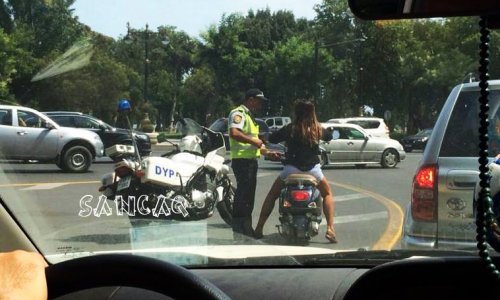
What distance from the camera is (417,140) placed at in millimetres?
4844

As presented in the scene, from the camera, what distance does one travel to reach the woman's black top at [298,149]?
552 cm

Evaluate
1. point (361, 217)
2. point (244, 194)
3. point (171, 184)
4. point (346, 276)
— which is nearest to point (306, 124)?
point (244, 194)

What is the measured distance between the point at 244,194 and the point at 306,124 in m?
1.01

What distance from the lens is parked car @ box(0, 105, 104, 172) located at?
15.0 ft

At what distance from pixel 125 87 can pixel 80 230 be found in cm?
108

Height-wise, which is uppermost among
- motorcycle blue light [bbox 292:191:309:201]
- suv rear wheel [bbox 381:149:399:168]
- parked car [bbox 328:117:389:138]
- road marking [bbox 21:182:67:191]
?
→ parked car [bbox 328:117:389:138]

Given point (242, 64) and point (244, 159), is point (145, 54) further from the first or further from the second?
point (244, 159)

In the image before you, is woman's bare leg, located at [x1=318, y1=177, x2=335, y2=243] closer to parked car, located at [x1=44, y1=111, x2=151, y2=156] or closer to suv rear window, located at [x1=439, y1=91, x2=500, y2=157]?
suv rear window, located at [x1=439, y1=91, x2=500, y2=157]

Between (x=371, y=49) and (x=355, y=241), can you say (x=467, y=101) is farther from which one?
(x=355, y=241)

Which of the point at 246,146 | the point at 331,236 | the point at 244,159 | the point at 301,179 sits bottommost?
the point at 331,236

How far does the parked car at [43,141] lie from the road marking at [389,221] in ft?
6.55

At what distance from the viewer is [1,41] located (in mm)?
4055

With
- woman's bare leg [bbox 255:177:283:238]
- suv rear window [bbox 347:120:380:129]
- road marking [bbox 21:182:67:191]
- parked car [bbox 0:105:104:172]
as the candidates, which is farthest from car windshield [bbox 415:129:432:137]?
road marking [bbox 21:182:67:191]

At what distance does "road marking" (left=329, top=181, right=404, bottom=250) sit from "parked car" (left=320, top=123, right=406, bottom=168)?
0.23 metres
